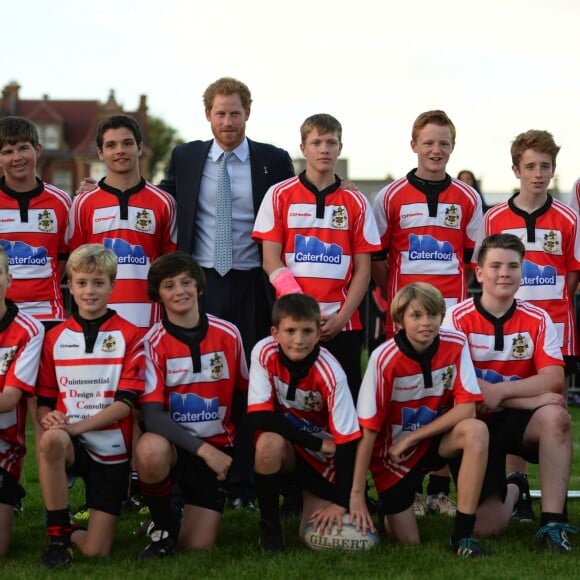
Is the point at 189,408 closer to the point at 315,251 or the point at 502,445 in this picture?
the point at 315,251

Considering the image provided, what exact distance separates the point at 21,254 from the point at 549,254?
3.01 meters

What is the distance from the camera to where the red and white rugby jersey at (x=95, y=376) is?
194 inches

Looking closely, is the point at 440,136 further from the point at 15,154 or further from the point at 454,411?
the point at 15,154

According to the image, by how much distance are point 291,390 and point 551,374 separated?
1.34m

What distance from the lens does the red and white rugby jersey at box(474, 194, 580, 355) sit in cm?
589

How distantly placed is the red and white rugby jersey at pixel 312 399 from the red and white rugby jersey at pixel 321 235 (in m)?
0.62

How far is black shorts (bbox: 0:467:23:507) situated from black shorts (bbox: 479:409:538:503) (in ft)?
7.68

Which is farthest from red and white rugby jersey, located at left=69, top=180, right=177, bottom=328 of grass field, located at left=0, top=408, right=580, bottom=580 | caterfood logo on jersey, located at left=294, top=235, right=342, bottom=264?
grass field, located at left=0, top=408, right=580, bottom=580

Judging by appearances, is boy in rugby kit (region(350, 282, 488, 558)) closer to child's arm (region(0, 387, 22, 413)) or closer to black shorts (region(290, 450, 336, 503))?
black shorts (region(290, 450, 336, 503))

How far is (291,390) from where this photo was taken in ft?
16.5

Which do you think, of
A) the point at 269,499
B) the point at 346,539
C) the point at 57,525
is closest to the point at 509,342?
the point at 346,539

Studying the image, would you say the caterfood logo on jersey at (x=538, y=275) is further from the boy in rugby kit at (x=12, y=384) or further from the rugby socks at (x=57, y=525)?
the rugby socks at (x=57, y=525)

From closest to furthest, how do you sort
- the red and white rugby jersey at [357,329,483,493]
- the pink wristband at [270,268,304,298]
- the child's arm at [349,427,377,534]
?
the child's arm at [349,427,377,534]
the red and white rugby jersey at [357,329,483,493]
the pink wristband at [270,268,304,298]

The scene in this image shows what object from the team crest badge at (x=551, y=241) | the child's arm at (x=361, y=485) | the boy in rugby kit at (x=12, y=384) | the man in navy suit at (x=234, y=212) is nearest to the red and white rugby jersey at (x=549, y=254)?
the team crest badge at (x=551, y=241)
